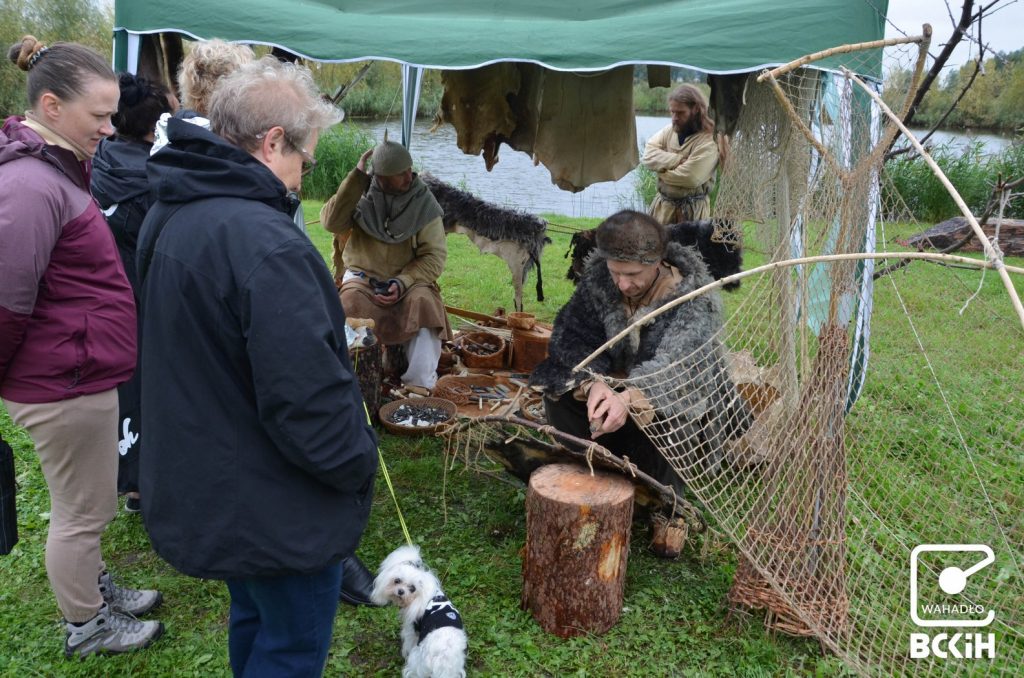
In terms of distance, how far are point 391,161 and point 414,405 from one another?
4.52 ft

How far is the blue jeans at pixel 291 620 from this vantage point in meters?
1.50

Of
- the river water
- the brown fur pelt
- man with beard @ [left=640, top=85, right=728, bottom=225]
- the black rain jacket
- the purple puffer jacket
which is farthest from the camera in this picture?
the river water

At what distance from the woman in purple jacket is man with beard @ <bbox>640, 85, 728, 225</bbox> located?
3.53 metres

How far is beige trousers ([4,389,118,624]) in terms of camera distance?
1.89 m

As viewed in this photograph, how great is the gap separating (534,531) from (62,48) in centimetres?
192

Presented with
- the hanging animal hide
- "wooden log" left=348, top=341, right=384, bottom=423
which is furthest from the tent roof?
"wooden log" left=348, top=341, right=384, bottom=423

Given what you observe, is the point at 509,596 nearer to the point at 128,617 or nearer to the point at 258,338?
the point at 128,617

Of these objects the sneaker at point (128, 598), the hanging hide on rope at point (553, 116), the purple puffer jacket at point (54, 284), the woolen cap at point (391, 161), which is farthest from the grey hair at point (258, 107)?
the hanging hide on rope at point (553, 116)

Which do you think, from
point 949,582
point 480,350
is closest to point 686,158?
point 480,350

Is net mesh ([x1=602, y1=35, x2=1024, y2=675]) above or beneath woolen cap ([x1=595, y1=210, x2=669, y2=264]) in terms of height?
beneath

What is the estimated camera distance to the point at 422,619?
2.16 metres

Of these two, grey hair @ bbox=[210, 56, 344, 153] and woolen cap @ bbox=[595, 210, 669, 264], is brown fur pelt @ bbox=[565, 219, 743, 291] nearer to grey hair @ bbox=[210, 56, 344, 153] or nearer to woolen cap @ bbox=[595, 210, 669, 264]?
woolen cap @ bbox=[595, 210, 669, 264]

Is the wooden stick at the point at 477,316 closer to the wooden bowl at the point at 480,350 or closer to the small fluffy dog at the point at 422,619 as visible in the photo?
the wooden bowl at the point at 480,350

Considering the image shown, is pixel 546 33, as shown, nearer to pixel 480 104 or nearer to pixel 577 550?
pixel 480 104
